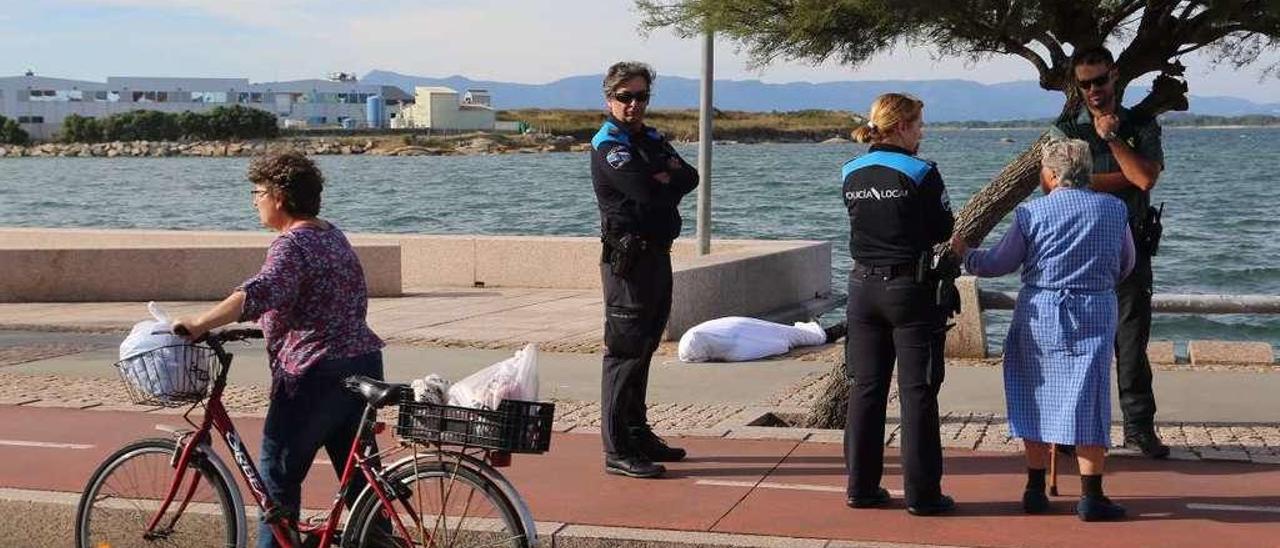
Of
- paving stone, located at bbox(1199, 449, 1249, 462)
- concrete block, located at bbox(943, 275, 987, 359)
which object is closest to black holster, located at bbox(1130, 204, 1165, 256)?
paving stone, located at bbox(1199, 449, 1249, 462)

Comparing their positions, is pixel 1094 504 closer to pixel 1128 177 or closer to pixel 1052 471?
pixel 1052 471

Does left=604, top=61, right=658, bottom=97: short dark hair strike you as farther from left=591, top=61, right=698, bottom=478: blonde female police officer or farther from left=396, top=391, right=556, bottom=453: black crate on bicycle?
left=396, top=391, right=556, bottom=453: black crate on bicycle

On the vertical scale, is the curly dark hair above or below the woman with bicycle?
above

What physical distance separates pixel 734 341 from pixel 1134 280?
466cm

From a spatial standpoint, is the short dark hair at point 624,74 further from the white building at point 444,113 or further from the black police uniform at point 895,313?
the white building at point 444,113

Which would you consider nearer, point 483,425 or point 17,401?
point 483,425

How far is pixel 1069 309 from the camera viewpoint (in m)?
6.54

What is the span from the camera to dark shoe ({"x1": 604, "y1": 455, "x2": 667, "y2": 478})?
24.8 feet

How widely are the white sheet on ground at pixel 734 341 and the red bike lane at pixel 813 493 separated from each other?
10.6 ft

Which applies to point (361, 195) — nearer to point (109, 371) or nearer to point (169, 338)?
point (109, 371)

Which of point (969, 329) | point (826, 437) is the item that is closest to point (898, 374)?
point (826, 437)

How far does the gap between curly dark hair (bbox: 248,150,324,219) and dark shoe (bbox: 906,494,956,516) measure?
272cm

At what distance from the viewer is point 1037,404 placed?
261 inches

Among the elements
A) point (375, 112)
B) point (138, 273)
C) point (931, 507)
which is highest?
point (931, 507)
